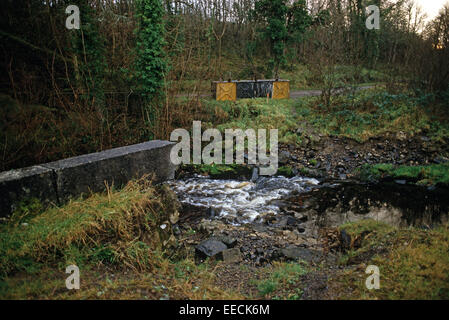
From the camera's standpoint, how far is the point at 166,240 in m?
4.77

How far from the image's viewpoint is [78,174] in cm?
473

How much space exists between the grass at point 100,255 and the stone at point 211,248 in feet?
0.74

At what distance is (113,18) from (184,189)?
5.82 metres

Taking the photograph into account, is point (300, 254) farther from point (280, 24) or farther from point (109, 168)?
point (280, 24)

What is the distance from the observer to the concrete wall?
13.1 feet

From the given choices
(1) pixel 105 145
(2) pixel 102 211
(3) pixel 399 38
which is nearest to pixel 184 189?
(1) pixel 105 145

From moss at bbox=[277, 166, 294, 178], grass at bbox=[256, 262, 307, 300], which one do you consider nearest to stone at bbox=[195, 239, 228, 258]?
grass at bbox=[256, 262, 307, 300]

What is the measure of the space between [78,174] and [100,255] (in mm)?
1696

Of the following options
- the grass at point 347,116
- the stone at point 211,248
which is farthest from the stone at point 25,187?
Answer: the grass at point 347,116

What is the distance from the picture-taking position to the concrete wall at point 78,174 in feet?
13.1

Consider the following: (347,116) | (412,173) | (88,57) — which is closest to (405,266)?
(412,173)

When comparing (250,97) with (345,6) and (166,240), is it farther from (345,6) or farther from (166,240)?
(345,6)

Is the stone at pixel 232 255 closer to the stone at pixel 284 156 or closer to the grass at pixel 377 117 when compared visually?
the stone at pixel 284 156

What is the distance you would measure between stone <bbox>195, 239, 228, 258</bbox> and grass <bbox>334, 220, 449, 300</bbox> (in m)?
1.78
